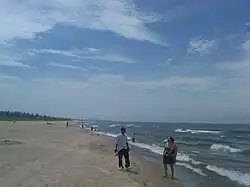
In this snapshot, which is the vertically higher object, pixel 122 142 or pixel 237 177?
pixel 122 142

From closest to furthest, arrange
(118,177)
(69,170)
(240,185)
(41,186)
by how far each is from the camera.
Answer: (41,186) → (118,177) → (69,170) → (240,185)

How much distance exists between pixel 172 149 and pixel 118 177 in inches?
103

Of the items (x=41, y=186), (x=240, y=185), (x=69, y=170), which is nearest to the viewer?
(x=41, y=186)

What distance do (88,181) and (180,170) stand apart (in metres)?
7.90

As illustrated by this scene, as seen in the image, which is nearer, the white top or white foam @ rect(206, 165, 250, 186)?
the white top

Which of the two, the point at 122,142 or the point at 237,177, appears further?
the point at 237,177

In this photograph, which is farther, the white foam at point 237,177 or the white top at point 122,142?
the white foam at point 237,177

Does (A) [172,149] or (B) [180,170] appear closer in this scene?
(A) [172,149]

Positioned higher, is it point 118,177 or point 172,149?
point 172,149

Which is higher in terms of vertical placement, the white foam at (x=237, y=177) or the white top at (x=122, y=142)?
the white top at (x=122, y=142)

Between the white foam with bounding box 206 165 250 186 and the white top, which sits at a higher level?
the white top

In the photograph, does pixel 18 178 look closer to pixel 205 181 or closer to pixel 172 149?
pixel 172 149

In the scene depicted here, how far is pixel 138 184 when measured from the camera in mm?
12547

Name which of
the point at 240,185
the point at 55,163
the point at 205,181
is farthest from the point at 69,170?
the point at 240,185
